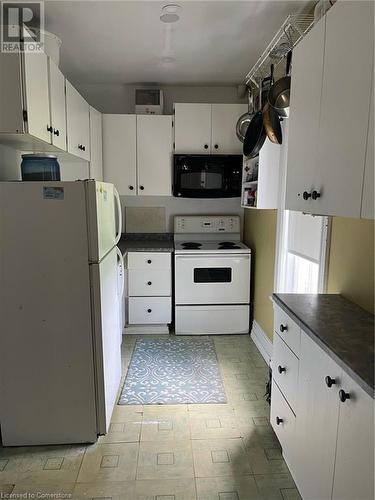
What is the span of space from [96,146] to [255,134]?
1.53 m

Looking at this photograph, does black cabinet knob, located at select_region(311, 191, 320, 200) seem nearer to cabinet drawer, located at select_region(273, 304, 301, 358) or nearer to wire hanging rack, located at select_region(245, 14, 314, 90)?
cabinet drawer, located at select_region(273, 304, 301, 358)

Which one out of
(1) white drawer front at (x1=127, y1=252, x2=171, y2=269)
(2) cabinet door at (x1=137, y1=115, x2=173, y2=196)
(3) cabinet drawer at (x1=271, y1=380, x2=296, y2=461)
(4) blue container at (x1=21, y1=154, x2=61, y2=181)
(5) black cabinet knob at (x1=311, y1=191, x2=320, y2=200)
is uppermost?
(2) cabinet door at (x1=137, y1=115, x2=173, y2=196)

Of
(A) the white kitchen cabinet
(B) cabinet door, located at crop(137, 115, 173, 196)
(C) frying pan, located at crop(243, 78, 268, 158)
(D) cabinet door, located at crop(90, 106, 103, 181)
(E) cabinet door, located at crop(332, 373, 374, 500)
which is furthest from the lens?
(B) cabinet door, located at crop(137, 115, 173, 196)

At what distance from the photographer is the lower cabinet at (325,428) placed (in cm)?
103

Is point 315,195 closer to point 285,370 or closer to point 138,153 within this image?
point 285,370

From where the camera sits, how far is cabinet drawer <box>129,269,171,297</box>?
11.0 feet

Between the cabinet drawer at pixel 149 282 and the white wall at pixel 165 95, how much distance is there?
5.77ft

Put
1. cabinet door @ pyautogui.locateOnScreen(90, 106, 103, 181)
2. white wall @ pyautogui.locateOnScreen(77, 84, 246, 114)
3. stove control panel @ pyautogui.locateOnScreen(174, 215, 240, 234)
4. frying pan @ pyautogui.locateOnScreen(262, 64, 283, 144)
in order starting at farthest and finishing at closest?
stove control panel @ pyautogui.locateOnScreen(174, 215, 240, 234) → white wall @ pyautogui.locateOnScreen(77, 84, 246, 114) → cabinet door @ pyautogui.locateOnScreen(90, 106, 103, 181) → frying pan @ pyautogui.locateOnScreen(262, 64, 283, 144)

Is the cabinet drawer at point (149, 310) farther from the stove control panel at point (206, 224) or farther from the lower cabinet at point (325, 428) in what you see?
the lower cabinet at point (325, 428)

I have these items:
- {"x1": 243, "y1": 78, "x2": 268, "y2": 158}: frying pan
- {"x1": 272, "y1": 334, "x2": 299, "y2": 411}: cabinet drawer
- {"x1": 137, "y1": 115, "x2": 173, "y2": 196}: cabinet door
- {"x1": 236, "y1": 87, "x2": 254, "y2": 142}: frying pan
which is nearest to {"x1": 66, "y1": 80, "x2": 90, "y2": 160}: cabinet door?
{"x1": 137, "y1": 115, "x2": 173, "y2": 196}: cabinet door

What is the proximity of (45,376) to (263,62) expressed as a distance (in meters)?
2.66

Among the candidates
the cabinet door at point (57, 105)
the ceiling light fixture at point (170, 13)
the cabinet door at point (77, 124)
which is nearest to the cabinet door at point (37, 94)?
the cabinet door at point (57, 105)

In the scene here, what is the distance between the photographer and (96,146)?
321 cm

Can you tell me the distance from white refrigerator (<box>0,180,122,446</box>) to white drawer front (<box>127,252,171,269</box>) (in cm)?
134
